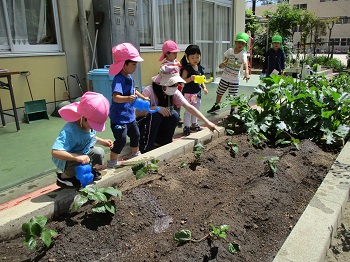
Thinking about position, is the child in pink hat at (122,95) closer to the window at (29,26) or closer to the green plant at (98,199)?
the green plant at (98,199)

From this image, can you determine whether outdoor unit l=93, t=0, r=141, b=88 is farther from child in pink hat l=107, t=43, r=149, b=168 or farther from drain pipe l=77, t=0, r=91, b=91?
child in pink hat l=107, t=43, r=149, b=168

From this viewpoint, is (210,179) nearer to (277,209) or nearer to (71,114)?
(277,209)

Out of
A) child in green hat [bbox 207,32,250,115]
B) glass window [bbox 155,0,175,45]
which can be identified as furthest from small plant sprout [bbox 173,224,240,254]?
glass window [bbox 155,0,175,45]

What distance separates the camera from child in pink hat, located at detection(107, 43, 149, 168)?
3.19m

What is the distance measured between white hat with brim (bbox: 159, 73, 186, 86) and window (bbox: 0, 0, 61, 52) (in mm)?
3397

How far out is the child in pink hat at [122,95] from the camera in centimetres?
319

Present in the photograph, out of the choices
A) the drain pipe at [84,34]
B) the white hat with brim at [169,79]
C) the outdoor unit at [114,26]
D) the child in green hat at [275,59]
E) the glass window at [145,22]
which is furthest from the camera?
the glass window at [145,22]

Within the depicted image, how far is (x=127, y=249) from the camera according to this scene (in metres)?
1.94

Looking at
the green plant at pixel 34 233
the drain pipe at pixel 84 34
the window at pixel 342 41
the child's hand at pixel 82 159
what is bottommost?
the green plant at pixel 34 233

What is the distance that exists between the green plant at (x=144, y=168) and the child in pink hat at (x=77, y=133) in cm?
31

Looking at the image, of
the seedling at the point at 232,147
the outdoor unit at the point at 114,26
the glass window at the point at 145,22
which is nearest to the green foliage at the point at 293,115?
the seedling at the point at 232,147

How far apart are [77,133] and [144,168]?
655 millimetres

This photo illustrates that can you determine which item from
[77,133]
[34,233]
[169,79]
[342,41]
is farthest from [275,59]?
[342,41]

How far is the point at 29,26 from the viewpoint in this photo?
5.88 meters
